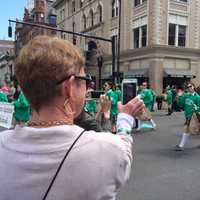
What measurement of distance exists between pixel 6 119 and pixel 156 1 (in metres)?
23.8

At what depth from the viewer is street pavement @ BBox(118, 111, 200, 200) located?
593cm

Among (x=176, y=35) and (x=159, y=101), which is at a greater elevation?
(x=176, y=35)

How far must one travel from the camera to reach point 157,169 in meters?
7.62

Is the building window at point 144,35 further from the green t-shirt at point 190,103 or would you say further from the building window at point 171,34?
the green t-shirt at point 190,103

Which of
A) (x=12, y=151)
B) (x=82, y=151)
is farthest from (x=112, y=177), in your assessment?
(x=12, y=151)

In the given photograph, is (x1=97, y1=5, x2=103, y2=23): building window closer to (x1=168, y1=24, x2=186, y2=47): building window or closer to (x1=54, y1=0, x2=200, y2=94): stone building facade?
(x1=54, y1=0, x2=200, y2=94): stone building facade

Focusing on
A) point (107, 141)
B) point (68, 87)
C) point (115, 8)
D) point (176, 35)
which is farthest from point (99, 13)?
point (107, 141)

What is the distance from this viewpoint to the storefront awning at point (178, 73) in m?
33.4

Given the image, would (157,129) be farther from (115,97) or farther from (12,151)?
(12,151)

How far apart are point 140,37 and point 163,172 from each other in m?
28.9

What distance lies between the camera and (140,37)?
35.3 meters

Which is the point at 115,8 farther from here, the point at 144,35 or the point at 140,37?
the point at 144,35

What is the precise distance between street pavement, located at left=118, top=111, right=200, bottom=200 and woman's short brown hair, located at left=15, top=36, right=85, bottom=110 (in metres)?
4.38

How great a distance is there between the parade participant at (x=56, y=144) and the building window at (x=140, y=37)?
110 ft
